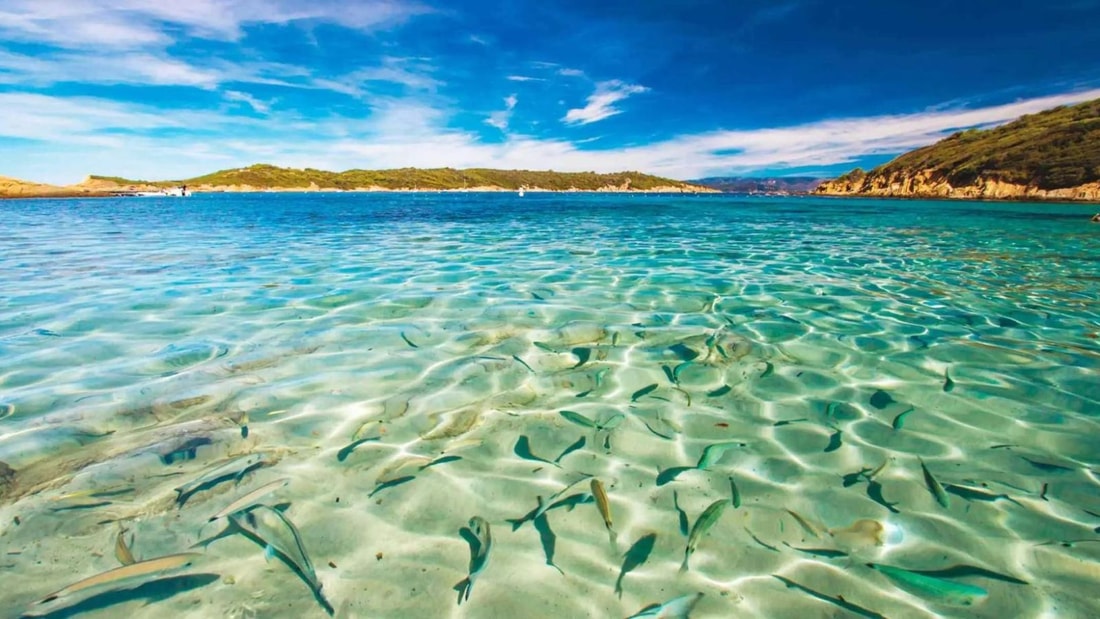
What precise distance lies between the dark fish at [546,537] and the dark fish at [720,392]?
6.14 ft

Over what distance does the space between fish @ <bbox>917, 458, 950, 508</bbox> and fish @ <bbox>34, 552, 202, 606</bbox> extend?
3.64 metres

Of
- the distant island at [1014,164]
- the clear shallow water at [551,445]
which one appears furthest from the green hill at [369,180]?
the clear shallow water at [551,445]

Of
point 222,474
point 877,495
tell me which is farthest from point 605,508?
point 222,474

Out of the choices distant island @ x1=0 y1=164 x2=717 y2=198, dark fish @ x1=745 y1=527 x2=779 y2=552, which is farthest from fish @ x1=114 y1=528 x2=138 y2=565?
distant island @ x1=0 y1=164 x2=717 y2=198

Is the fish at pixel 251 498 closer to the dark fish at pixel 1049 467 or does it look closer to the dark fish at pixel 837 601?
the dark fish at pixel 837 601

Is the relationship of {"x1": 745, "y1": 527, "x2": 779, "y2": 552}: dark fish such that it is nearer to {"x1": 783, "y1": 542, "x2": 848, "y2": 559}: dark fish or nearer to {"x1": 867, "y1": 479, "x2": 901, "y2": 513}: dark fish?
{"x1": 783, "y1": 542, "x2": 848, "y2": 559}: dark fish

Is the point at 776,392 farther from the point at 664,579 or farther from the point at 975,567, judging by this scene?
the point at 664,579

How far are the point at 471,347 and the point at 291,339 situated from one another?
1937 mm

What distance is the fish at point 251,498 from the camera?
7.62ft

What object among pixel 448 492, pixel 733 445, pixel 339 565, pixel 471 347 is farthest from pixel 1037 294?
pixel 339 565

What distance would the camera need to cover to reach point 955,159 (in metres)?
65.8

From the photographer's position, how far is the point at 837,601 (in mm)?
1896

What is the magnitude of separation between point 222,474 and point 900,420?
14.3ft

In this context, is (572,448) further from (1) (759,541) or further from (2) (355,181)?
(2) (355,181)
